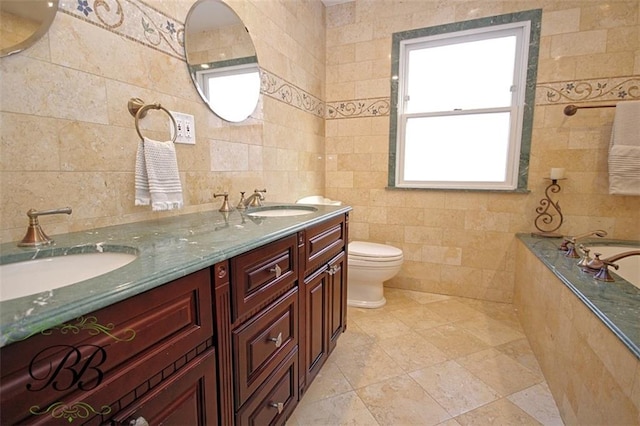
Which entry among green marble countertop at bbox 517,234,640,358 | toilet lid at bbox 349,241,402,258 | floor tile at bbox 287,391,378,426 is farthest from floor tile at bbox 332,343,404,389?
green marble countertop at bbox 517,234,640,358

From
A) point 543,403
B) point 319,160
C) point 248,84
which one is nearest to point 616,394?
point 543,403

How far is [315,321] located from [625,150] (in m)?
2.23

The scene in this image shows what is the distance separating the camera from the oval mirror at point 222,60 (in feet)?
4.66

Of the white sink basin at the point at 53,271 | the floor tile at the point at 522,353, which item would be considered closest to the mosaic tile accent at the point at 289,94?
the white sink basin at the point at 53,271

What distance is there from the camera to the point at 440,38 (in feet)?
8.08

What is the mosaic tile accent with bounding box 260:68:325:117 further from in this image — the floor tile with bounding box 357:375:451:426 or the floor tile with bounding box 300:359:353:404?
the floor tile with bounding box 357:375:451:426

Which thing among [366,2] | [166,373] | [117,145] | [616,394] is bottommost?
[616,394]

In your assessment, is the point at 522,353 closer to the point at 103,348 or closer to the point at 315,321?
the point at 315,321

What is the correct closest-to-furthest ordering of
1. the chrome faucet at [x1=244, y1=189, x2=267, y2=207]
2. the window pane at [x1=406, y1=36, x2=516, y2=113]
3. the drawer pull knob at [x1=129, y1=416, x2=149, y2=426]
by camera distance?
the drawer pull knob at [x1=129, y1=416, x2=149, y2=426] → the chrome faucet at [x1=244, y1=189, x2=267, y2=207] → the window pane at [x1=406, y1=36, x2=516, y2=113]

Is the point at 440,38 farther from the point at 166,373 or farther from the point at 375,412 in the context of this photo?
the point at 166,373

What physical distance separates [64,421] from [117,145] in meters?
0.89

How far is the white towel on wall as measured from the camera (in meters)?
1.96

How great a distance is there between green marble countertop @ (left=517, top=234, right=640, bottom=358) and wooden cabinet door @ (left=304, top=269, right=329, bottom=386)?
3.35 ft

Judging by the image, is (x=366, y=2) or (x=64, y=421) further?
(x=366, y=2)
